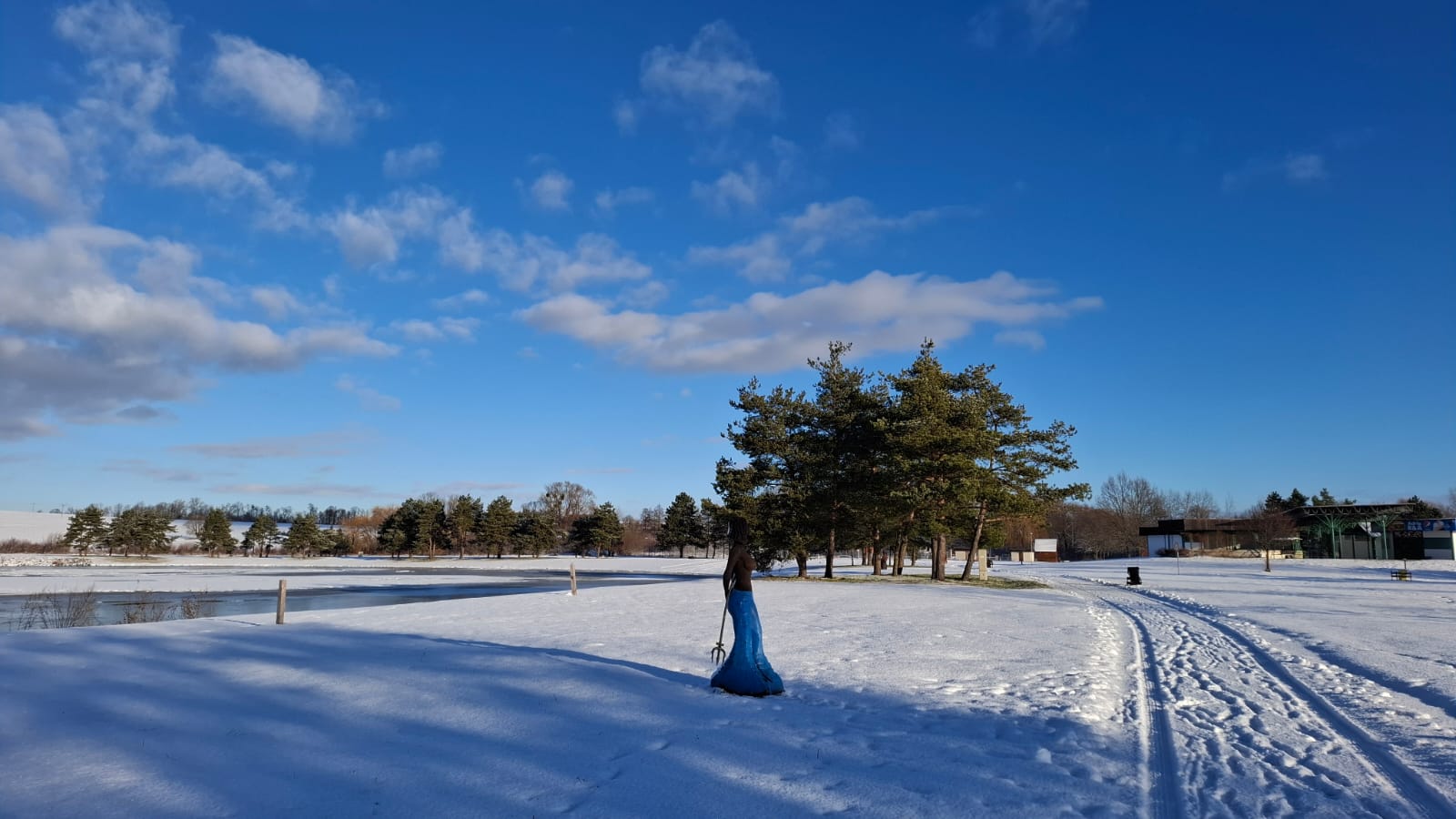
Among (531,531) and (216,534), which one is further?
(531,531)

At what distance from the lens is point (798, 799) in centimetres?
507

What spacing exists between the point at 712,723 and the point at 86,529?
4046 inches

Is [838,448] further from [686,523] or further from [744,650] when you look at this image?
[686,523]

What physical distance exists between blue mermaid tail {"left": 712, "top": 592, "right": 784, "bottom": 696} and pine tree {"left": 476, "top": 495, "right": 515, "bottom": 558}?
86035 mm

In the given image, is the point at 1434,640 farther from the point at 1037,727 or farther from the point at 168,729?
the point at 168,729

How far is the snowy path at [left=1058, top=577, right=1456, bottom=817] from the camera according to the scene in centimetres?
529

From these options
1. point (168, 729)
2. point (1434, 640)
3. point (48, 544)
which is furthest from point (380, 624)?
point (48, 544)

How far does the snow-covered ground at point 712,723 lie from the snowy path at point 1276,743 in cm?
4

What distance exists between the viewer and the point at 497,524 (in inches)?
3536

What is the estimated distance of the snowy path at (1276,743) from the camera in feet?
17.4

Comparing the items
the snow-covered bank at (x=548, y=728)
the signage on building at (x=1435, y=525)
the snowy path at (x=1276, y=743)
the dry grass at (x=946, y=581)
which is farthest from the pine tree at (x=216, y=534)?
the signage on building at (x=1435, y=525)

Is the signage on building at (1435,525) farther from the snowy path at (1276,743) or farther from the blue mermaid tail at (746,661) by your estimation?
the blue mermaid tail at (746,661)

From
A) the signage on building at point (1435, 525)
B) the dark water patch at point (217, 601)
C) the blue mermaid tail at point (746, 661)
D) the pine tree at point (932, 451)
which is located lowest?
the dark water patch at point (217, 601)

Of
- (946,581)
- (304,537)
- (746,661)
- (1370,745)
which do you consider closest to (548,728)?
(746,661)
